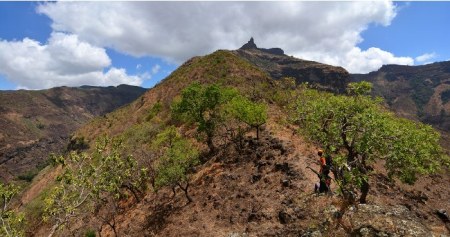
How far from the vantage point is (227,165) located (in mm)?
38406

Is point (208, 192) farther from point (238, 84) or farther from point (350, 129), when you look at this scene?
point (238, 84)

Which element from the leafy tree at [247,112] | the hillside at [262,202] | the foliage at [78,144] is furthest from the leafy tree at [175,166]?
the foliage at [78,144]

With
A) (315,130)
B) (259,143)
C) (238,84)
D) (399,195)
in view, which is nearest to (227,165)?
(259,143)

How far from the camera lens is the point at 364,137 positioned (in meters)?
19.2

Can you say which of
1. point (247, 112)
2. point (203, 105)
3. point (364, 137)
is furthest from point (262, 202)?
point (203, 105)

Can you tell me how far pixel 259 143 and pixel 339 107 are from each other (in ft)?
59.4

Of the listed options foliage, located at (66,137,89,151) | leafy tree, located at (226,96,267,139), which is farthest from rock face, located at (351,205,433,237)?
foliage, located at (66,137,89,151)

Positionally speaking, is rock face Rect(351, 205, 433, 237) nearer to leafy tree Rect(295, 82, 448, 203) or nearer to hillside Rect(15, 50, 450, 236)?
hillside Rect(15, 50, 450, 236)

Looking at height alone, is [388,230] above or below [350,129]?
A: below

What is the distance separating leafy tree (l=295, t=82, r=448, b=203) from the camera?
19.0 metres

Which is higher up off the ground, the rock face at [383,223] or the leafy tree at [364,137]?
the leafy tree at [364,137]

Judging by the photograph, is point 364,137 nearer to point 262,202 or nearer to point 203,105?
point 262,202

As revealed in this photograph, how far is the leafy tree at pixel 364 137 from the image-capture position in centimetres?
1897

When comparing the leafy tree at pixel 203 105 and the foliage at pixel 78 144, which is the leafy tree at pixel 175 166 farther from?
the foliage at pixel 78 144
